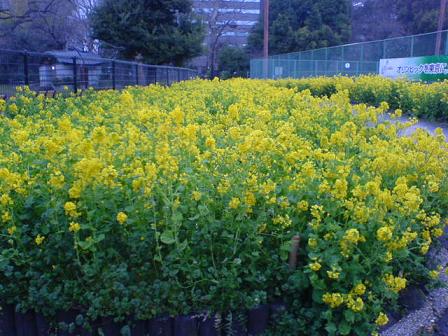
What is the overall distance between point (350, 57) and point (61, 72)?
676 inches

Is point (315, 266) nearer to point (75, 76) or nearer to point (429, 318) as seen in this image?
point (429, 318)

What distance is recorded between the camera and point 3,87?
313 inches

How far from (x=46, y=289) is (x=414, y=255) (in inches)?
72.5

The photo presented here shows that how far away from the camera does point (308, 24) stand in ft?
126

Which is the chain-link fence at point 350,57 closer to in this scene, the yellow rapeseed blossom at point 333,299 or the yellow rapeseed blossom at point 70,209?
the yellow rapeseed blossom at point 333,299

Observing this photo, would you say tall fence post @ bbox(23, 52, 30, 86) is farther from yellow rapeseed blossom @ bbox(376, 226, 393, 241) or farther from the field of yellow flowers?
yellow rapeseed blossom @ bbox(376, 226, 393, 241)

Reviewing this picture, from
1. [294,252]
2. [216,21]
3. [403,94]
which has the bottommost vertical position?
[294,252]

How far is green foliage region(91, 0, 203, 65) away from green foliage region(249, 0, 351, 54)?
17.8 metres

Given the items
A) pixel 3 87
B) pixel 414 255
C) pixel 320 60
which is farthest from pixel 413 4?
pixel 414 255

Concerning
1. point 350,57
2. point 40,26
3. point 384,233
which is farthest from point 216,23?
point 384,233

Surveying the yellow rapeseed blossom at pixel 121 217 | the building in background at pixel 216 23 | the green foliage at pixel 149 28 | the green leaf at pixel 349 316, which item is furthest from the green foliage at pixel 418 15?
the yellow rapeseed blossom at pixel 121 217

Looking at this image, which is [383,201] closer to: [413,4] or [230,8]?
[413,4]

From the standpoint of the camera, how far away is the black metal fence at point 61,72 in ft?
26.5

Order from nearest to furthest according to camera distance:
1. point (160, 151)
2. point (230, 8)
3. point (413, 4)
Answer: point (160, 151) → point (413, 4) → point (230, 8)
